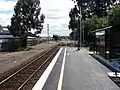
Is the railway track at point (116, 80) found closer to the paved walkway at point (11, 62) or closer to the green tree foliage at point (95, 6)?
the paved walkway at point (11, 62)

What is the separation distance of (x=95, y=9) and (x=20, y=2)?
29999 millimetres

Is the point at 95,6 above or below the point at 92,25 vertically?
above

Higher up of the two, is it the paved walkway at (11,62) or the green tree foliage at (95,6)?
the green tree foliage at (95,6)

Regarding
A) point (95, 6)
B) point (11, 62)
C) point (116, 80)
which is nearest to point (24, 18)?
point (95, 6)

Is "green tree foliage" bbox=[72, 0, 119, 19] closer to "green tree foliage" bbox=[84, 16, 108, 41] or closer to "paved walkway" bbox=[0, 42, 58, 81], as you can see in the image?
"green tree foliage" bbox=[84, 16, 108, 41]

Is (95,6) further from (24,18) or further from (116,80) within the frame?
(116,80)

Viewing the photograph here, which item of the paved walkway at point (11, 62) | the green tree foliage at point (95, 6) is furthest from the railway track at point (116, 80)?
the green tree foliage at point (95, 6)

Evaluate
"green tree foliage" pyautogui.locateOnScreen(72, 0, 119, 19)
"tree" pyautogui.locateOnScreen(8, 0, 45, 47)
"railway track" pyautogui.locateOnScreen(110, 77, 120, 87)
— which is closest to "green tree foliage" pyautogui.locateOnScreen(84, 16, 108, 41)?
"tree" pyautogui.locateOnScreen(8, 0, 45, 47)

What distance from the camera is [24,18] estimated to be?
73750mm

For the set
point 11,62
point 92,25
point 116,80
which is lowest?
point 11,62

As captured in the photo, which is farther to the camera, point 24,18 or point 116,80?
point 24,18

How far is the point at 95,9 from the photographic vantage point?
96.9m

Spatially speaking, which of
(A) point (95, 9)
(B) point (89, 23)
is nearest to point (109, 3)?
(A) point (95, 9)

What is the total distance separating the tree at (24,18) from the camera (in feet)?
235
